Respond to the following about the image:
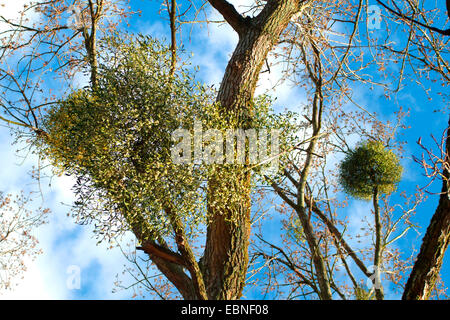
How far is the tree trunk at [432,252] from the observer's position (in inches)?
96.6

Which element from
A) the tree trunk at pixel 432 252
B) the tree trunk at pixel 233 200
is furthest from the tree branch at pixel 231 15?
the tree trunk at pixel 432 252

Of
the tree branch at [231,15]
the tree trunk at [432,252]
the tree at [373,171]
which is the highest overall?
the tree branch at [231,15]

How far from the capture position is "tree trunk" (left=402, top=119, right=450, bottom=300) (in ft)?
8.05

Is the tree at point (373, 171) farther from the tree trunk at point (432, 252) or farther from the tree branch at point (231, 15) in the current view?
the tree branch at point (231, 15)

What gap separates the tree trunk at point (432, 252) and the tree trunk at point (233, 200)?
3.79ft

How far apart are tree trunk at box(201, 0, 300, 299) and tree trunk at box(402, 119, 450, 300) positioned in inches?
45.5

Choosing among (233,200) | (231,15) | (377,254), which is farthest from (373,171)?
(231,15)

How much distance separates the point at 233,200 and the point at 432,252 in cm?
130

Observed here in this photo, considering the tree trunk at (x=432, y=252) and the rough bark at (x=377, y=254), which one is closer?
the tree trunk at (x=432, y=252)

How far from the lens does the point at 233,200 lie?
109 inches

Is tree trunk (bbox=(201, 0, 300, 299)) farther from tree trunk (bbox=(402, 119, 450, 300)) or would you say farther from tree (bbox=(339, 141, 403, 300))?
tree (bbox=(339, 141, 403, 300))

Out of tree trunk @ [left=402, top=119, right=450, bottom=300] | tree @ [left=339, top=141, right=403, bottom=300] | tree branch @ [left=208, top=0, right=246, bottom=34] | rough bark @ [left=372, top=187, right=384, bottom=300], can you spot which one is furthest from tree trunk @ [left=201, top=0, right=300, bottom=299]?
tree @ [left=339, top=141, right=403, bottom=300]
